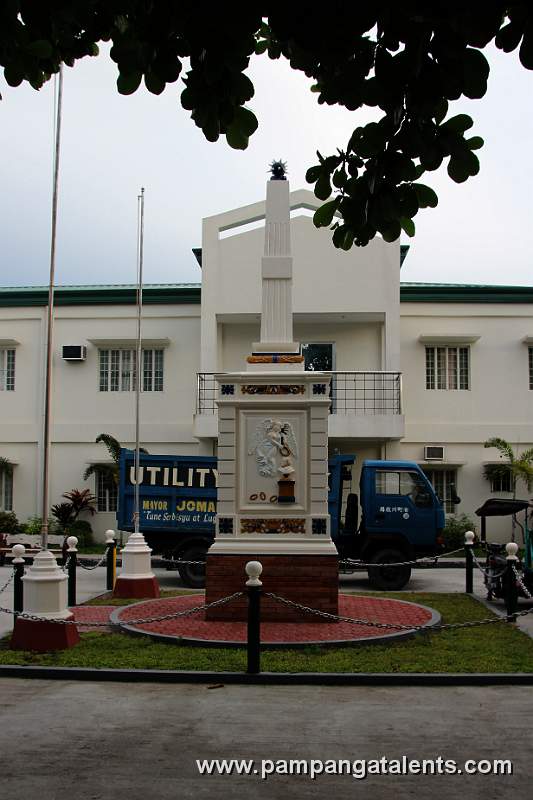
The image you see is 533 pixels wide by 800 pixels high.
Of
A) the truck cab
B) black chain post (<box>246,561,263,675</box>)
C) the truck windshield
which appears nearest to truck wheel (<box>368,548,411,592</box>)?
the truck cab

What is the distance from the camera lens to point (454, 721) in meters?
7.22

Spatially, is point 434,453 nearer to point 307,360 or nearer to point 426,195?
point 307,360

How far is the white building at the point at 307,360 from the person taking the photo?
25.0 m

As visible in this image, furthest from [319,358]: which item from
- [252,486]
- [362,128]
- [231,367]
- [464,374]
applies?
[362,128]

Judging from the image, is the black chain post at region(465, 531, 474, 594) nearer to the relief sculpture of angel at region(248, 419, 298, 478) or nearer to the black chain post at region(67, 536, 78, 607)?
the relief sculpture of angel at region(248, 419, 298, 478)

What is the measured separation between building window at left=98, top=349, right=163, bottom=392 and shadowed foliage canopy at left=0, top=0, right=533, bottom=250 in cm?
2199

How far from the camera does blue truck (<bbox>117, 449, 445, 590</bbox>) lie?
1730 cm

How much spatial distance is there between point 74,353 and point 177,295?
11.7 feet

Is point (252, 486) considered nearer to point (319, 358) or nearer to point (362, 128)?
point (362, 128)

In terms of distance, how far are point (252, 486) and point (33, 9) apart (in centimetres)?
797

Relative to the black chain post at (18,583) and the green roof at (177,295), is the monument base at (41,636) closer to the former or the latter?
the black chain post at (18,583)

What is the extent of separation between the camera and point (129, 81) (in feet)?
15.4

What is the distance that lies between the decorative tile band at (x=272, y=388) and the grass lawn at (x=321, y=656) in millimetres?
3405

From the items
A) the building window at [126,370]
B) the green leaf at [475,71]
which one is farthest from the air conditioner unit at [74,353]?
the green leaf at [475,71]
